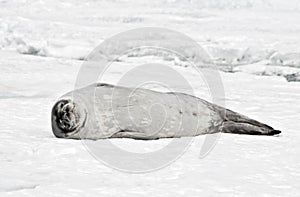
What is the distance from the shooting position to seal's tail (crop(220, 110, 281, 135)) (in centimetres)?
361

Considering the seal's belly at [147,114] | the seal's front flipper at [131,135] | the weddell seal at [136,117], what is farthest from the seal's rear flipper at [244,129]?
the seal's front flipper at [131,135]

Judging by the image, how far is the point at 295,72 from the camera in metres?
6.63

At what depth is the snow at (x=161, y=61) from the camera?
7.81 ft

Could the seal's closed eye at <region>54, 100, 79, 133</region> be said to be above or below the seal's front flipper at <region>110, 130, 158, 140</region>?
above

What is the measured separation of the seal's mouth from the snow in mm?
113

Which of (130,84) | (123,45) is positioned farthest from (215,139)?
(123,45)

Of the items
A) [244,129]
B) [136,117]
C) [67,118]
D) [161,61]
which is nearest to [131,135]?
[136,117]

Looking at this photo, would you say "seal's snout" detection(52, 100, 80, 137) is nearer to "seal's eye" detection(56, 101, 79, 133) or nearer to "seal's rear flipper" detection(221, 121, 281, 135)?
"seal's eye" detection(56, 101, 79, 133)

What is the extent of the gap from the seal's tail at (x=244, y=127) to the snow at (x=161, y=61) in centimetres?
10

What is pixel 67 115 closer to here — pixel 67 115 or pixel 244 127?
pixel 67 115

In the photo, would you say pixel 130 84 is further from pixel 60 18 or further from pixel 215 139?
pixel 60 18

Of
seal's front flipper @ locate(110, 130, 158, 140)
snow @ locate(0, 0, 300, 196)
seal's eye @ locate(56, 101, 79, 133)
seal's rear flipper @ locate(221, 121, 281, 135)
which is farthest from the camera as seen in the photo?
seal's rear flipper @ locate(221, 121, 281, 135)

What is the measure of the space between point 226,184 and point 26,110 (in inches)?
81.2

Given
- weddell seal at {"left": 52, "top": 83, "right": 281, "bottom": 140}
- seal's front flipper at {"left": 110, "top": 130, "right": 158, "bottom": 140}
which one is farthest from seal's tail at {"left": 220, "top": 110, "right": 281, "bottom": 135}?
seal's front flipper at {"left": 110, "top": 130, "right": 158, "bottom": 140}
